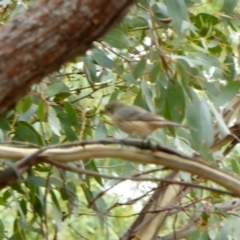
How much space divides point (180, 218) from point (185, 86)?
1300 millimetres

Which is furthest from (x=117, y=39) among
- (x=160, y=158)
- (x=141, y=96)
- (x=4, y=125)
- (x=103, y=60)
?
(x=160, y=158)

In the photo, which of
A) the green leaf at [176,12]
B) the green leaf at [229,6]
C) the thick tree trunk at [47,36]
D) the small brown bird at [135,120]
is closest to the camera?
the thick tree trunk at [47,36]

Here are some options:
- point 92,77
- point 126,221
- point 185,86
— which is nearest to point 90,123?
point 92,77

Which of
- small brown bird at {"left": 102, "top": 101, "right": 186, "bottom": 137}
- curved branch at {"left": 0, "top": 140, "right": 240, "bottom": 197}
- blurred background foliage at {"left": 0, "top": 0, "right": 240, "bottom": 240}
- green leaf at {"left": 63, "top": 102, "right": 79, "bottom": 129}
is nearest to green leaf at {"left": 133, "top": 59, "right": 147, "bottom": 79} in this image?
blurred background foliage at {"left": 0, "top": 0, "right": 240, "bottom": 240}

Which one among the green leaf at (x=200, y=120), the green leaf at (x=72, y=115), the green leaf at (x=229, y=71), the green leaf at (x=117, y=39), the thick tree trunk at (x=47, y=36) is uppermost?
the thick tree trunk at (x=47, y=36)

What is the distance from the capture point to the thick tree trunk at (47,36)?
1.08 m

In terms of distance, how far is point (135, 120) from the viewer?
1.66m

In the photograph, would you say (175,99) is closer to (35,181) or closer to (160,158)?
(35,181)

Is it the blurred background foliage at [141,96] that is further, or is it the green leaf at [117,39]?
the green leaf at [117,39]

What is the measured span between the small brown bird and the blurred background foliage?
0.10m

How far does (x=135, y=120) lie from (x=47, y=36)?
595 mm

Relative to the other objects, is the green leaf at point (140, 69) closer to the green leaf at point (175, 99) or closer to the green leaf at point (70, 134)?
the green leaf at point (175, 99)

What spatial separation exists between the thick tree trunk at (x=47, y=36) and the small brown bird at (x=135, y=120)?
52cm

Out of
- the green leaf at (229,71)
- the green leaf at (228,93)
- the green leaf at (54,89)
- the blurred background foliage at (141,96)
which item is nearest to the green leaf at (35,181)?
the blurred background foliage at (141,96)
